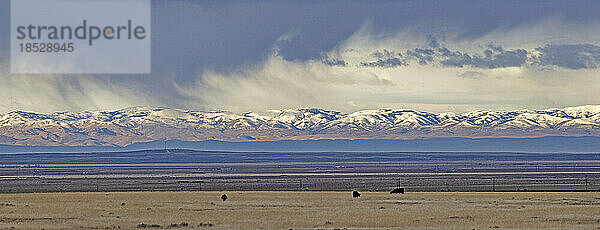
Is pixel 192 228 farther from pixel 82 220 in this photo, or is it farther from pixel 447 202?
pixel 447 202

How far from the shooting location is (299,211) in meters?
88.9

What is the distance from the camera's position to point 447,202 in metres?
101

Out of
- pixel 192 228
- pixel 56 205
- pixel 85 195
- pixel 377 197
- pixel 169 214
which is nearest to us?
pixel 192 228

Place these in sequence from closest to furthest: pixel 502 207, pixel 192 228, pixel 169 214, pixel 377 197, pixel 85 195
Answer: pixel 192 228
pixel 169 214
pixel 502 207
pixel 377 197
pixel 85 195

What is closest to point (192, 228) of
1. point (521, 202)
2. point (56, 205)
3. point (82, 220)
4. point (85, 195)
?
point (82, 220)

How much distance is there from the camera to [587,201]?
9969 centimetres

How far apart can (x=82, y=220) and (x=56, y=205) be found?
2022 centimetres

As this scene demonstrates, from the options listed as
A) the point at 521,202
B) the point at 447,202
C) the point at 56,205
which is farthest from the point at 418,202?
the point at 56,205

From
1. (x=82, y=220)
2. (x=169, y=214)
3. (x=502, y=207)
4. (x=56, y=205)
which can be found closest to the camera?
(x=82, y=220)

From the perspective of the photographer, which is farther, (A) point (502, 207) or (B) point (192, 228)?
(A) point (502, 207)

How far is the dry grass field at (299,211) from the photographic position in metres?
74.5

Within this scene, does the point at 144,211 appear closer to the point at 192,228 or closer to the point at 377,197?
the point at 192,228

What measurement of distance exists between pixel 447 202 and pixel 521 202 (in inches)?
254

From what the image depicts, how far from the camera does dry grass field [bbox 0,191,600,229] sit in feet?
244
